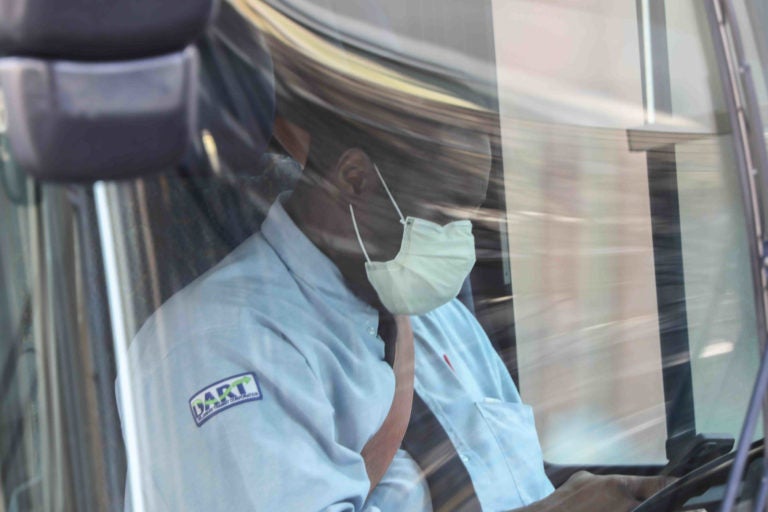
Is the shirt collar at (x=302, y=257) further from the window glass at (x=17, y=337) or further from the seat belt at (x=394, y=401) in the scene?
the window glass at (x=17, y=337)

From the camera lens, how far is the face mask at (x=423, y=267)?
1607 millimetres

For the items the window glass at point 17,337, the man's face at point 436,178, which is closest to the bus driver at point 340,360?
the man's face at point 436,178

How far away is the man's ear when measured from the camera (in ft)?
5.08

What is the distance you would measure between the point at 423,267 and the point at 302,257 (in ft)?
0.64

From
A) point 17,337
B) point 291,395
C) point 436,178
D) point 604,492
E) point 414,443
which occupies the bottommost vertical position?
point 604,492

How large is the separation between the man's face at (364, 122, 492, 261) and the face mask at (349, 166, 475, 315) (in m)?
0.01

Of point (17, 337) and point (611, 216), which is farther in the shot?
point (611, 216)

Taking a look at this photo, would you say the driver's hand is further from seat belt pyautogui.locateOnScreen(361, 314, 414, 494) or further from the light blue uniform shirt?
seat belt pyautogui.locateOnScreen(361, 314, 414, 494)

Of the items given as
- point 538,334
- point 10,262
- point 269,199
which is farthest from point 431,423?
point 10,262

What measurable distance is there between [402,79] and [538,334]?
439 mm

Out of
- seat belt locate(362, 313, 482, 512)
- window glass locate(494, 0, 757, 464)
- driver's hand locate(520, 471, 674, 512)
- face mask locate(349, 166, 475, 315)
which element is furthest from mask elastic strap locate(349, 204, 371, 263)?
driver's hand locate(520, 471, 674, 512)

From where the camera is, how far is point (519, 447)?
1.68m

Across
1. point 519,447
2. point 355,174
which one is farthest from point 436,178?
point 519,447

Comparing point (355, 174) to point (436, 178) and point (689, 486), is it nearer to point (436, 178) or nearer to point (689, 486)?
point (436, 178)
